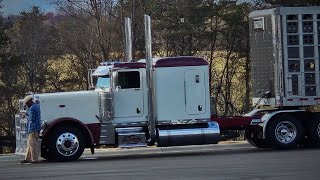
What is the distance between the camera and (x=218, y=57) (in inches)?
1955

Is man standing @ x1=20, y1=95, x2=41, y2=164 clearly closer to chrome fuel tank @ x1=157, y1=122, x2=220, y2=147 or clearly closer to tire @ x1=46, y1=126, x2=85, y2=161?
Answer: tire @ x1=46, y1=126, x2=85, y2=161

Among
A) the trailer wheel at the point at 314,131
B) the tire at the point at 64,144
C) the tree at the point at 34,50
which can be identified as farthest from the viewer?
the tree at the point at 34,50

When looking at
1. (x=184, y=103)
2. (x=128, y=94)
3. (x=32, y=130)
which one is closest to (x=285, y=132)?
(x=184, y=103)

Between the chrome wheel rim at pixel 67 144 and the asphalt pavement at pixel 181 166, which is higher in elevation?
the chrome wheel rim at pixel 67 144

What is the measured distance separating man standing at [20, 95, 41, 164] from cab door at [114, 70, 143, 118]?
2193 millimetres

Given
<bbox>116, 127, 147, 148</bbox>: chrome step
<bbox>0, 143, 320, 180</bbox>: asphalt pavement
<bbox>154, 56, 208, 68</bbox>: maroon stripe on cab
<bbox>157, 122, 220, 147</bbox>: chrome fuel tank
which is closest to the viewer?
<bbox>0, 143, 320, 180</bbox>: asphalt pavement

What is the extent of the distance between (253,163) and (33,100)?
6.11 m

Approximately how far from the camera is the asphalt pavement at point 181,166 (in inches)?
555

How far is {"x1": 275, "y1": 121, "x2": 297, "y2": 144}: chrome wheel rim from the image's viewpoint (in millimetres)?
20453

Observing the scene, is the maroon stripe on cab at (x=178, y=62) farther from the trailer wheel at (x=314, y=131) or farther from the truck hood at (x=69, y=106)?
the trailer wheel at (x=314, y=131)

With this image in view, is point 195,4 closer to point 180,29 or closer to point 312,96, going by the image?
point 180,29

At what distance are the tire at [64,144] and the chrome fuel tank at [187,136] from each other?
227 cm

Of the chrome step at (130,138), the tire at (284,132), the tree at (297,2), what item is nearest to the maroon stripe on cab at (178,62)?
the chrome step at (130,138)

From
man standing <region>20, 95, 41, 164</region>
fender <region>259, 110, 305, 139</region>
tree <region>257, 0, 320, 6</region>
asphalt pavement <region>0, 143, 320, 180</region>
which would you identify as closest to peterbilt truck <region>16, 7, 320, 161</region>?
fender <region>259, 110, 305, 139</region>
